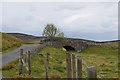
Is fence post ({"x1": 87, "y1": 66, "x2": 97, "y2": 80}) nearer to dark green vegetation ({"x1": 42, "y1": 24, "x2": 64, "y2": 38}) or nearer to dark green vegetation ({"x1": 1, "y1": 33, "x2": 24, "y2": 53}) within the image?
dark green vegetation ({"x1": 1, "y1": 33, "x2": 24, "y2": 53})

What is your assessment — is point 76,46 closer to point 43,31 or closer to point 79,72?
point 43,31

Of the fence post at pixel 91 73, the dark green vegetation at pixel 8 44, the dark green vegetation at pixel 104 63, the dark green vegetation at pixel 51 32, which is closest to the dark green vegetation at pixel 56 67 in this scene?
the dark green vegetation at pixel 104 63

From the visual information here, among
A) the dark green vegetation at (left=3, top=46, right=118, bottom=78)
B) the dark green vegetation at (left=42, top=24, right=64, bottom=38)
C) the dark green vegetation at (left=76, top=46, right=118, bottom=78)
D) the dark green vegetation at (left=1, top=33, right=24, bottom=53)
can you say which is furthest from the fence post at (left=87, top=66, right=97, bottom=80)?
the dark green vegetation at (left=42, top=24, right=64, bottom=38)

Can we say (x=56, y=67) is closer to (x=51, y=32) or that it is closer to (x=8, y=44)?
(x=8, y=44)

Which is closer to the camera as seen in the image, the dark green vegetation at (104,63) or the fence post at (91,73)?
the fence post at (91,73)

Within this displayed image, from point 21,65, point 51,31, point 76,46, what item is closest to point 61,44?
point 76,46

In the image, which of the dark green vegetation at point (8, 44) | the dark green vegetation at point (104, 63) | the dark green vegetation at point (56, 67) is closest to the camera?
the dark green vegetation at point (56, 67)

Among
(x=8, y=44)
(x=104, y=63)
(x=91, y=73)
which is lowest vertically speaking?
(x=104, y=63)

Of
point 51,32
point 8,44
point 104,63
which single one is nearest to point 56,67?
point 104,63

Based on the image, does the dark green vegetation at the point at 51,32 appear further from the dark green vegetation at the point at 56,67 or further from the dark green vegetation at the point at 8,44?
the dark green vegetation at the point at 56,67

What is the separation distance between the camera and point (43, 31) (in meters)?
121

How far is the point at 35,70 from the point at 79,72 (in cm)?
1769

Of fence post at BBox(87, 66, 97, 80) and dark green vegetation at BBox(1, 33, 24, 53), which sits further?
dark green vegetation at BBox(1, 33, 24, 53)

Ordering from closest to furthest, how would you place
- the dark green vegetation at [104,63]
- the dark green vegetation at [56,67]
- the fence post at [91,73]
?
the fence post at [91,73] → the dark green vegetation at [56,67] → the dark green vegetation at [104,63]
